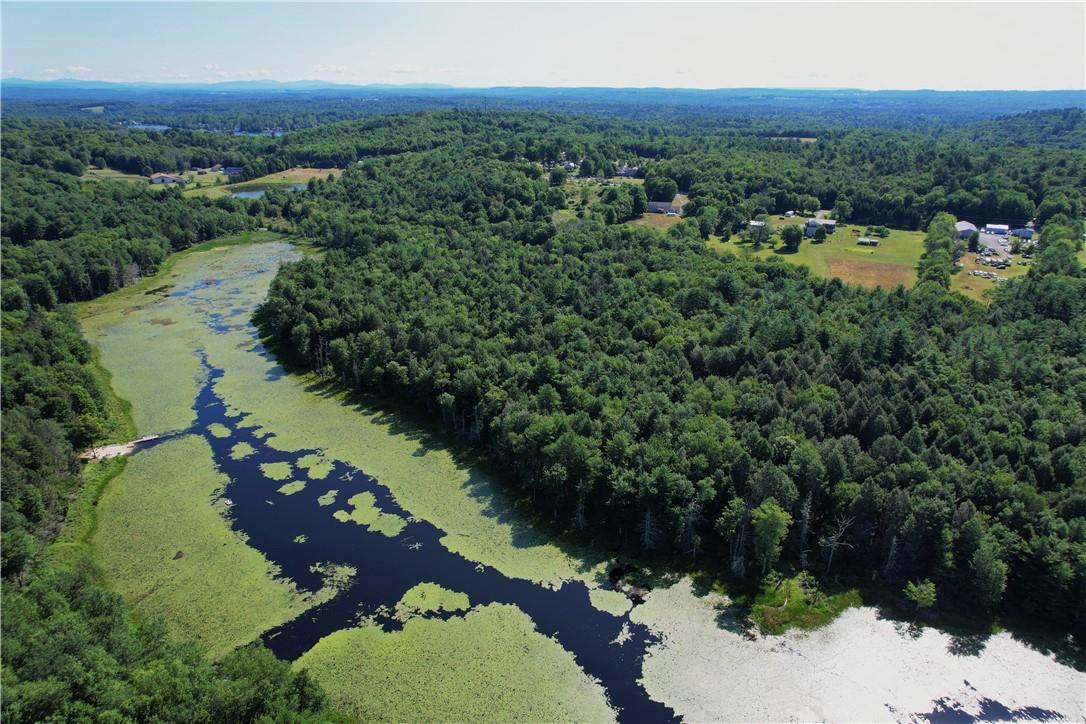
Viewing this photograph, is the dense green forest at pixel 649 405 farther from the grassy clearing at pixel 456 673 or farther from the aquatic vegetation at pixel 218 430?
the aquatic vegetation at pixel 218 430

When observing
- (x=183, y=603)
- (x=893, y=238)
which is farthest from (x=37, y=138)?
(x=893, y=238)

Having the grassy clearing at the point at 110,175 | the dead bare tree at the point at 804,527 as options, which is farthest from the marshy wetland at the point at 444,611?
the grassy clearing at the point at 110,175

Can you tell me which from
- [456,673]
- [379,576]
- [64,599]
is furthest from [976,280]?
[64,599]

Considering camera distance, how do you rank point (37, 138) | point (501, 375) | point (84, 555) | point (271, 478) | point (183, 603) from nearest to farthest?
point (183, 603) → point (84, 555) → point (271, 478) → point (501, 375) → point (37, 138)

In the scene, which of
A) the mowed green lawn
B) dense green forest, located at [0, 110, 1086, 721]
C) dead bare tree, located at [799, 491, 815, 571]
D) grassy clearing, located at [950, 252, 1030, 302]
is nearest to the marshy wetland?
dense green forest, located at [0, 110, 1086, 721]

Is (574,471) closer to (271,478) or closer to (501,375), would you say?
(501,375)

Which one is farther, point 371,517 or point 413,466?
point 413,466

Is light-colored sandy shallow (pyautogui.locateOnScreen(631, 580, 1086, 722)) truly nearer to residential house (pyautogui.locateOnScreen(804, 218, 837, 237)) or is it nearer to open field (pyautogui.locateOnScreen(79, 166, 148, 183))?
residential house (pyautogui.locateOnScreen(804, 218, 837, 237))

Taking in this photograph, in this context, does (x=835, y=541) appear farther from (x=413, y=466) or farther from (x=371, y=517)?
(x=413, y=466)
